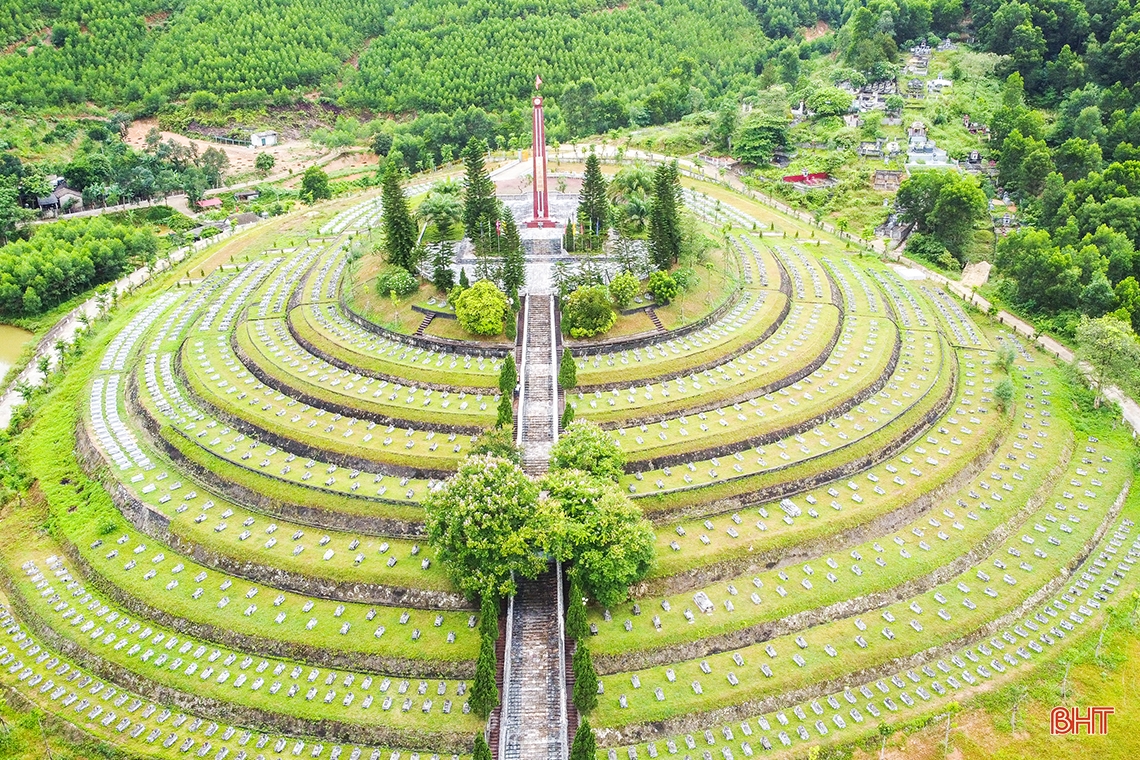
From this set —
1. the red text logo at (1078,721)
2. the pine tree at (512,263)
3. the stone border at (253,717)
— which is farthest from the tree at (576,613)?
the pine tree at (512,263)

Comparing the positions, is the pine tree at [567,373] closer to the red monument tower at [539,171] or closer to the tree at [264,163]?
the red monument tower at [539,171]

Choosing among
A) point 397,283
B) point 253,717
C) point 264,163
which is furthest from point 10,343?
point 253,717

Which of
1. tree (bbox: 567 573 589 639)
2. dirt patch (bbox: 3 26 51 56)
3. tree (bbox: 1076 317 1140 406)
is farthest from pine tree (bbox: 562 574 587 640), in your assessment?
dirt patch (bbox: 3 26 51 56)

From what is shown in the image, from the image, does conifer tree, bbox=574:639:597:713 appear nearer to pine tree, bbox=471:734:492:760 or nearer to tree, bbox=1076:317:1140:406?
pine tree, bbox=471:734:492:760

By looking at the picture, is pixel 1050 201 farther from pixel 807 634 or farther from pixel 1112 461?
pixel 807 634

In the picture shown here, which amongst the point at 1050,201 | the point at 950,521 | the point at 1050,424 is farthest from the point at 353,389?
the point at 1050,201

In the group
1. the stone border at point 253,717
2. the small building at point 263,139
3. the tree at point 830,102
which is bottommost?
the stone border at point 253,717

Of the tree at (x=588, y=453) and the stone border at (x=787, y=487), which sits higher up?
the tree at (x=588, y=453)
